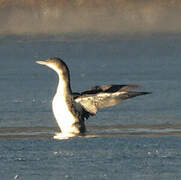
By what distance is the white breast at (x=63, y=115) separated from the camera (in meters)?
11.5

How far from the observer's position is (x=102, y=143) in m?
10.6

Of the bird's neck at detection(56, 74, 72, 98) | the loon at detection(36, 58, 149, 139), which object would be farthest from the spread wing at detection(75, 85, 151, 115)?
the bird's neck at detection(56, 74, 72, 98)

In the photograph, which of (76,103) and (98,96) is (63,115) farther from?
(98,96)

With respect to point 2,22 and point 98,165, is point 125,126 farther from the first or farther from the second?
point 2,22

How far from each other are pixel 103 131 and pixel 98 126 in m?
0.49

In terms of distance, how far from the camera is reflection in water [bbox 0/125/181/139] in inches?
445

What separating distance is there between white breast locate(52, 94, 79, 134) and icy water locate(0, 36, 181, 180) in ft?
0.54

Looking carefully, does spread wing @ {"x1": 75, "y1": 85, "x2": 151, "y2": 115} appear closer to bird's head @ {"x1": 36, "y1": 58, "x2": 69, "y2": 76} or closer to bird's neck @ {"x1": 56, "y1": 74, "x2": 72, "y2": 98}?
bird's neck @ {"x1": 56, "y1": 74, "x2": 72, "y2": 98}

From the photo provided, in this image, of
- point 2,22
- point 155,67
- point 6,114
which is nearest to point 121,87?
point 6,114

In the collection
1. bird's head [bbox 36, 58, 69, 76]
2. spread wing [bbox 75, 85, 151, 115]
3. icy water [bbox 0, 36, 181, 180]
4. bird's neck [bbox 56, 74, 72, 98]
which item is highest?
bird's head [bbox 36, 58, 69, 76]

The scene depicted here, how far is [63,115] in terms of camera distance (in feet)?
38.0

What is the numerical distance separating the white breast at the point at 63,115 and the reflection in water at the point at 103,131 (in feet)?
0.52

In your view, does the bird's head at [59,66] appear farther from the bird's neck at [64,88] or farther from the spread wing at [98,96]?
the spread wing at [98,96]

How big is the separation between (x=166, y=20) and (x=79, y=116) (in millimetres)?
20858
